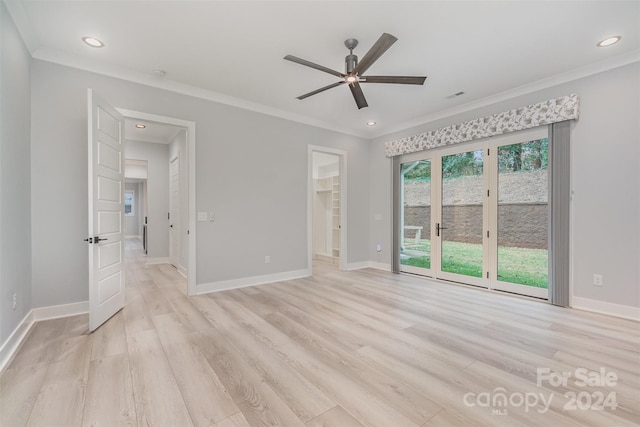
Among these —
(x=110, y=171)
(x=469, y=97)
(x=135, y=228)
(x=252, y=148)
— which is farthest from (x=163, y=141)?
(x=135, y=228)

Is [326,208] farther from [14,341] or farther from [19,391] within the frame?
[19,391]

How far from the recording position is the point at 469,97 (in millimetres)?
4078

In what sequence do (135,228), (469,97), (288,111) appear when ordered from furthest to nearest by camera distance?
1. (135,228)
2. (288,111)
3. (469,97)

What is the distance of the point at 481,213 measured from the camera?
13.9 feet

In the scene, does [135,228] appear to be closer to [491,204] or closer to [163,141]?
[163,141]

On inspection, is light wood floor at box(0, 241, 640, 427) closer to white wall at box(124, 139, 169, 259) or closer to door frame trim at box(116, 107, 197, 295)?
door frame trim at box(116, 107, 197, 295)

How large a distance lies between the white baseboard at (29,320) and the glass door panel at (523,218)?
541 centimetres

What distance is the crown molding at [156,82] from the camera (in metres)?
2.94

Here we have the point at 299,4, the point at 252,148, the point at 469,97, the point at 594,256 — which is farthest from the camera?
the point at 252,148

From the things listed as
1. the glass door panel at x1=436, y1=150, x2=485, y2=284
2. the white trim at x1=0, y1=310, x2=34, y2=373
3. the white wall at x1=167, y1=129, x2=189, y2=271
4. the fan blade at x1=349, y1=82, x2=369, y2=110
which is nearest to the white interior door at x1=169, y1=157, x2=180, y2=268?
the white wall at x1=167, y1=129, x2=189, y2=271

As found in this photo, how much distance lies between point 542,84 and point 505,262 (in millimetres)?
2470

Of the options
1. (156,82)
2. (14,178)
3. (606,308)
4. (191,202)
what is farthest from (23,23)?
(606,308)

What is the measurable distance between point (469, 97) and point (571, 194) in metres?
1.89

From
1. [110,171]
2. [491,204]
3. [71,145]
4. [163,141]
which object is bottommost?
[491,204]
